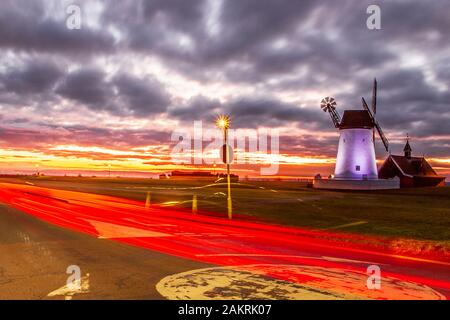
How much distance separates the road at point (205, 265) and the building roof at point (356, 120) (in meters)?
48.8

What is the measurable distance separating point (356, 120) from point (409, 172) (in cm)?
2143

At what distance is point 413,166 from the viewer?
266 ft

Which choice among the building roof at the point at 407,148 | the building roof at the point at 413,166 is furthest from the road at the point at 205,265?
the building roof at the point at 407,148

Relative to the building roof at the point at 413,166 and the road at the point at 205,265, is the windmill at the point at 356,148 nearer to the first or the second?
the building roof at the point at 413,166

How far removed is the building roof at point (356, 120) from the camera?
63.5 meters

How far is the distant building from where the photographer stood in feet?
251

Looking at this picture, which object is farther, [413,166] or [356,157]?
[413,166]

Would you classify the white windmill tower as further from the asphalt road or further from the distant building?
the asphalt road

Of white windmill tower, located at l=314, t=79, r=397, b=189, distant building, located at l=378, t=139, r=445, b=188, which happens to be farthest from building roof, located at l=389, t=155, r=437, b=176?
white windmill tower, located at l=314, t=79, r=397, b=189

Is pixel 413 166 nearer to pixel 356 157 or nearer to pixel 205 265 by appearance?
pixel 356 157

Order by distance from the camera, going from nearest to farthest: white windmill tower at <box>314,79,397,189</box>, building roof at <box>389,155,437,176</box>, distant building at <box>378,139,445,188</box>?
white windmill tower at <box>314,79,397,189</box>
distant building at <box>378,139,445,188</box>
building roof at <box>389,155,437,176</box>

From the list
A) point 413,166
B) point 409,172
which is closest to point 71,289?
point 409,172
